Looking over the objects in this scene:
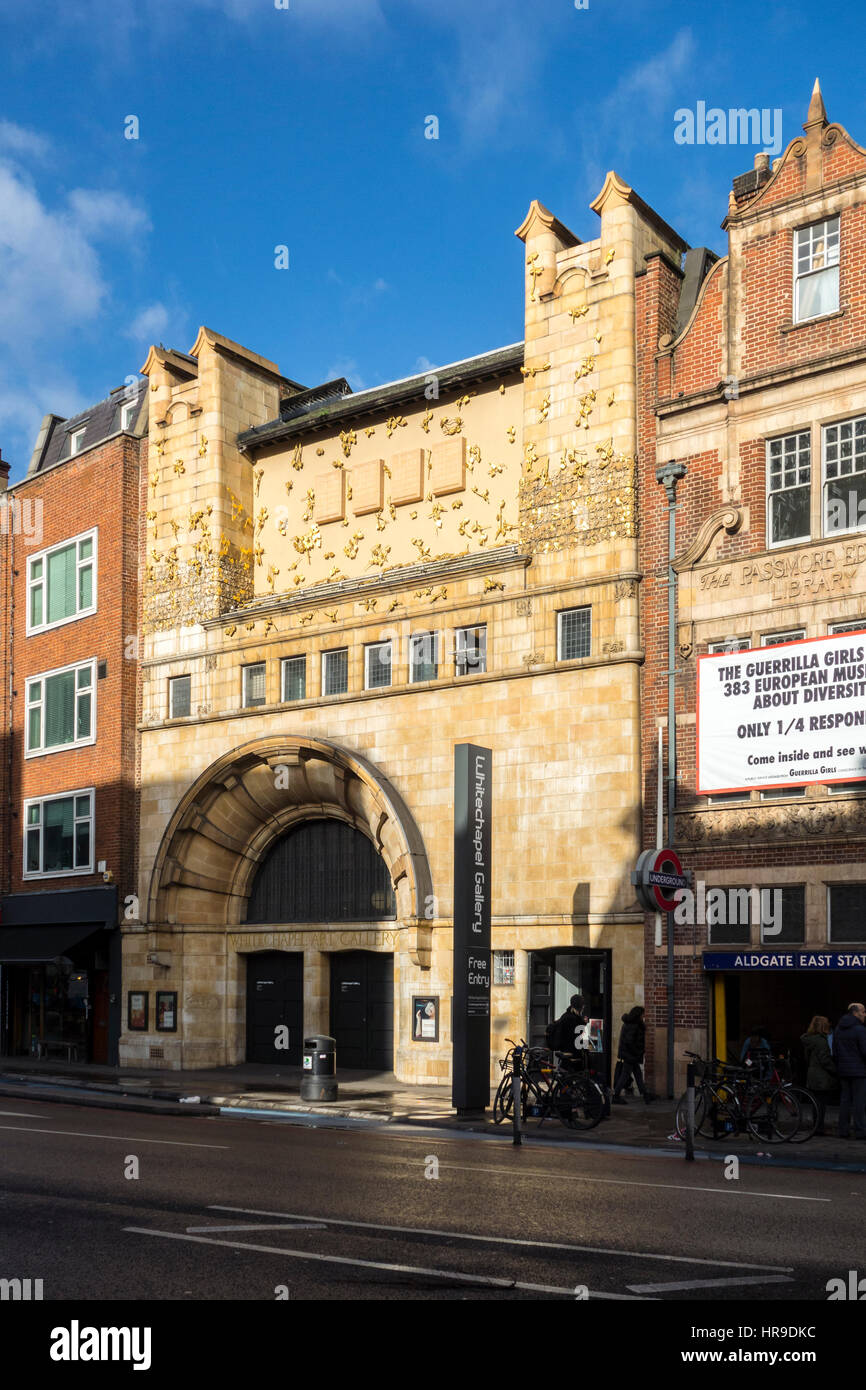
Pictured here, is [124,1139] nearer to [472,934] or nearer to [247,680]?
[472,934]

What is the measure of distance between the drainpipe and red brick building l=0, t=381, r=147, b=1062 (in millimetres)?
15531

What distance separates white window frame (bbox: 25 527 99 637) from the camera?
36.5 metres

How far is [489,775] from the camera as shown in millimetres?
23531

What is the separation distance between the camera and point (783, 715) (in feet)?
74.9

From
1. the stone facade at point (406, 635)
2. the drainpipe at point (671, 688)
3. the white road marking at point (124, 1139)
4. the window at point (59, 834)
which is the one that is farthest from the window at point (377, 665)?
the white road marking at point (124, 1139)

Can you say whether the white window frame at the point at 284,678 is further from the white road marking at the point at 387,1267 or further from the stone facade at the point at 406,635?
the white road marking at the point at 387,1267

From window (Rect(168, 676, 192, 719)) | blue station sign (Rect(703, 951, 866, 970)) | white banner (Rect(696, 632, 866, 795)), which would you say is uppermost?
window (Rect(168, 676, 192, 719))

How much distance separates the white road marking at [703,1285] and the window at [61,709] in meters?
29.2

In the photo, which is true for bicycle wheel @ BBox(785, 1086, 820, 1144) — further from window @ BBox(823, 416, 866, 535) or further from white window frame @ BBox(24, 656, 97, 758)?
white window frame @ BBox(24, 656, 97, 758)

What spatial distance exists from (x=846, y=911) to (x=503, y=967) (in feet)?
23.2

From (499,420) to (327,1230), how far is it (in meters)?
21.1

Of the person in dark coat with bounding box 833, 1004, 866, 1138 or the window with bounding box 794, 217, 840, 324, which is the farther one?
the window with bounding box 794, 217, 840, 324

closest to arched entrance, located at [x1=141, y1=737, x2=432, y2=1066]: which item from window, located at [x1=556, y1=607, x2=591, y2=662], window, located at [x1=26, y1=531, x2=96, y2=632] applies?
window, located at [x1=556, y1=607, x2=591, y2=662]
